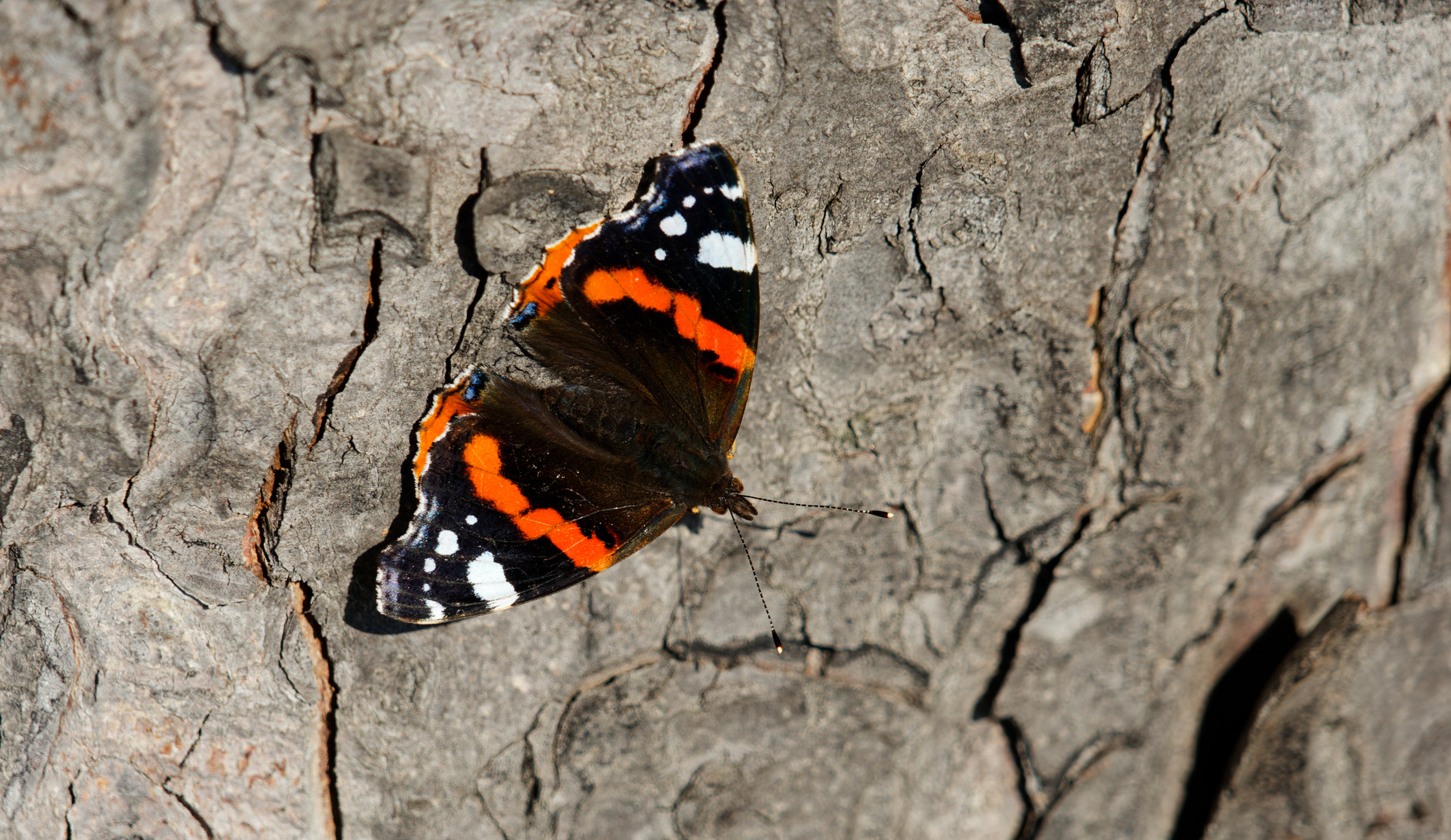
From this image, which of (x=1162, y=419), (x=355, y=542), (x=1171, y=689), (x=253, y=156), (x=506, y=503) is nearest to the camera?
(x=253, y=156)

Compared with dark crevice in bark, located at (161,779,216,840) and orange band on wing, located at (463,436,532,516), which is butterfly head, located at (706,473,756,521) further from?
dark crevice in bark, located at (161,779,216,840)

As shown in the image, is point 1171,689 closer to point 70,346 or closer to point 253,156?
point 253,156

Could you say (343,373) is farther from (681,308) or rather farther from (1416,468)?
(1416,468)

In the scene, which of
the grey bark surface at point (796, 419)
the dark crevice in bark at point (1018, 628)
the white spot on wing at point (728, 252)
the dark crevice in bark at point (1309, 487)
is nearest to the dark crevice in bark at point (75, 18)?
the grey bark surface at point (796, 419)

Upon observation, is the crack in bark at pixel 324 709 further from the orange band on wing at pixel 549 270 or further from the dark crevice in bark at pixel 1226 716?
the dark crevice in bark at pixel 1226 716

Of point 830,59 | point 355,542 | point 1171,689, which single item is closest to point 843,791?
point 1171,689

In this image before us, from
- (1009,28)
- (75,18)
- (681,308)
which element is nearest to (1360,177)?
(1009,28)
